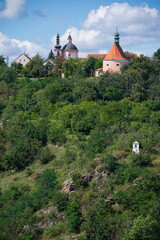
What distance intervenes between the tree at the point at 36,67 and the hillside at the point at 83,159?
826cm

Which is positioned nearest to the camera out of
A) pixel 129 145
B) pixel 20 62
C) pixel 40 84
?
pixel 129 145

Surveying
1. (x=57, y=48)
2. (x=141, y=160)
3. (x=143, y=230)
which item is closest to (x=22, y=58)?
(x=57, y=48)

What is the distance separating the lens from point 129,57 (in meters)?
47.1

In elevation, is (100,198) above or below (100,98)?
below

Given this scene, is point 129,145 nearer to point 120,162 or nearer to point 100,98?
point 120,162

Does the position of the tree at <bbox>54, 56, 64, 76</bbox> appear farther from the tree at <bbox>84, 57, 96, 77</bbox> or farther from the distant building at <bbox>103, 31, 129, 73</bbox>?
the distant building at <bbox>103, 31, 129, 73</bbox>

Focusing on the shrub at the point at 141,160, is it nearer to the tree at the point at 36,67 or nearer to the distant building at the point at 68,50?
the tree at the point at 36,67

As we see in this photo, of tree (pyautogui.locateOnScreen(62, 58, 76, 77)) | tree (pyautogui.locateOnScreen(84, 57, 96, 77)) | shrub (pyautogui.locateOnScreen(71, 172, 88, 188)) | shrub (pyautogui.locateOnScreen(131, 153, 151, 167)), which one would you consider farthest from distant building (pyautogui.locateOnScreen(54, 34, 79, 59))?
shrub (pyautogui.locateOnScreen(71, 172, 88, 188))

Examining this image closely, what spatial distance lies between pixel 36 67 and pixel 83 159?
2928 cm

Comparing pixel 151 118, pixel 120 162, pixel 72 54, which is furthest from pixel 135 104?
pixel 72 54

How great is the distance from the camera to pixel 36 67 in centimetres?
5128

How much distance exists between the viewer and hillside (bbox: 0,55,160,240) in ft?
63.2

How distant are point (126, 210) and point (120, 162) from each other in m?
4.69

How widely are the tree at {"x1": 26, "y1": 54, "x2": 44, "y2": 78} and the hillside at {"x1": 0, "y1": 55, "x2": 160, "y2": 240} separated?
8.26 m
